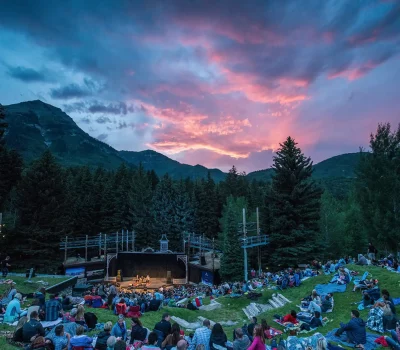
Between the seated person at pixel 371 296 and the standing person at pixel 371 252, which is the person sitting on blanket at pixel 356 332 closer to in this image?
the seated person at pixel 371 296

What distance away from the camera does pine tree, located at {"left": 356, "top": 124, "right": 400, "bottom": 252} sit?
24.8 metres

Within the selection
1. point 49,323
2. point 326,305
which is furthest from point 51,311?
point 326,305

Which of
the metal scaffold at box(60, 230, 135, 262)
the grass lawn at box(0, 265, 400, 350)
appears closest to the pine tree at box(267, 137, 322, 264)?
the grass lawn at box(0, 265, 400, 350)

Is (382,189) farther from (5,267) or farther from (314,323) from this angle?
(5,267)

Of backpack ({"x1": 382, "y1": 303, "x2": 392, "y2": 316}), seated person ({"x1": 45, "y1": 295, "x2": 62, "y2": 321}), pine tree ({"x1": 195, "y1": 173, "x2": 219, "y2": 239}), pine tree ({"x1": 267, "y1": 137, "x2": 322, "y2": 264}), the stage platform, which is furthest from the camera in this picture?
pine tree ({"x1": 195, "y1": 173, "x2": 219, "y2": 239})

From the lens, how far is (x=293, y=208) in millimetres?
30375

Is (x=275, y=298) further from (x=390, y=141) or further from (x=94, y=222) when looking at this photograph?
(x=94, y=222)

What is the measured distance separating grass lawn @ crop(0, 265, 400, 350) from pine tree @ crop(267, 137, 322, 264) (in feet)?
31.3

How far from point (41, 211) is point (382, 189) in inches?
1418

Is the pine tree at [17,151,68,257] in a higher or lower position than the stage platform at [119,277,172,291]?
higher

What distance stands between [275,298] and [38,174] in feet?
99.2

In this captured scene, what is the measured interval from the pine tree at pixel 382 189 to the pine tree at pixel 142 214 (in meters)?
31.2

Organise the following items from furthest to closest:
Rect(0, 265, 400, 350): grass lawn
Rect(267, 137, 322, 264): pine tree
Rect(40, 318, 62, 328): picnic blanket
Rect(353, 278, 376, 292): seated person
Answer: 1. Rect(267, 137, 322, 264): pine tree
2. Rect(353, 278, 376, 292): seated person
3. Rect(0, 265, 400, 350): grass lawn
4. Rect(40, 318, 62, 328): picnic blanket

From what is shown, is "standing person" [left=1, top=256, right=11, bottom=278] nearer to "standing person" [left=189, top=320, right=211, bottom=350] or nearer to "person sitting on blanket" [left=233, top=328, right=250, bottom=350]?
"standing person" [left=189, top=320, right=211, bottom=350]
